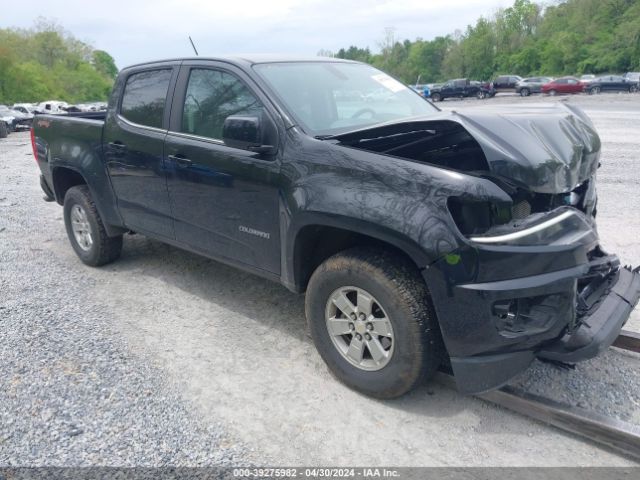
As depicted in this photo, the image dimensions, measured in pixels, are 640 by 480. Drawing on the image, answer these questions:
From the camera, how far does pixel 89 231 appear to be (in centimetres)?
530

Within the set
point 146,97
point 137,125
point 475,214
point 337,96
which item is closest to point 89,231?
point 137,125

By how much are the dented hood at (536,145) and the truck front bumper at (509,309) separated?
378 mm

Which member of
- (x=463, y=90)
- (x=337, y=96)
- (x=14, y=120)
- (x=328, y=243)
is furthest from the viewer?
(x=463, y=90)

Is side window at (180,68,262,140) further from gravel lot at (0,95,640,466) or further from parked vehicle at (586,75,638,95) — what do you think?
parked vehicle at (586,75,638,95)

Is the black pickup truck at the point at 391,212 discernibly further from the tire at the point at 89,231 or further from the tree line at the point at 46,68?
the tree line at the point at 46,68

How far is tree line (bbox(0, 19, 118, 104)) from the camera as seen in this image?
205ft

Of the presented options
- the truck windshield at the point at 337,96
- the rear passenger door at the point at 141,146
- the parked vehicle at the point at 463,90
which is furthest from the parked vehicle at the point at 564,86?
the rear passenger door at the point at 141,146

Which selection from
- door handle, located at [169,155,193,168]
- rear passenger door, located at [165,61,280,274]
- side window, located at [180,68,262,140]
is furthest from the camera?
door handle, located at [169,155,193,168]

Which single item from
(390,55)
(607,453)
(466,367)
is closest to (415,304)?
(466,367)

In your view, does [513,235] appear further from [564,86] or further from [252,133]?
[564,86]

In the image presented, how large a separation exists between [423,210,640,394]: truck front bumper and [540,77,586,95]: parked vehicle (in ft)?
151

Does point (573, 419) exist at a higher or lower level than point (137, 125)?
lower

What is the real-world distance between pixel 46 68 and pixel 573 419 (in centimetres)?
8915

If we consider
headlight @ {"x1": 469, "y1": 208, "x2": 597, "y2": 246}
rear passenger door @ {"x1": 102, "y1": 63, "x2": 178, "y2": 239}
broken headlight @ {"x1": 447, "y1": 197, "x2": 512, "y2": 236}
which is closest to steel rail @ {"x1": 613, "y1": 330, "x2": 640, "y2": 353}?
headlight @ {"x1": 469, "y1": 208, "x2": 597, "y2": 246}
